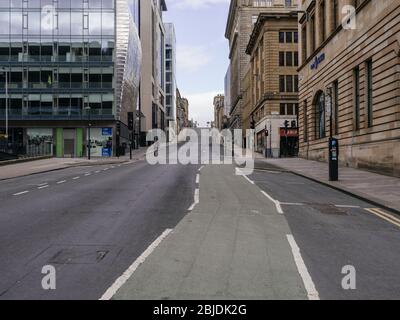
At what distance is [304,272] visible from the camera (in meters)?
6.65

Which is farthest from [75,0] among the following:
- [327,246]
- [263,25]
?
[327,246]

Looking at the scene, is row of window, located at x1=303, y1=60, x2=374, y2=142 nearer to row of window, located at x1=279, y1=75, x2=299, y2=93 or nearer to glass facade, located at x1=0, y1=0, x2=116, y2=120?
row of window, located at x1=279, y1=75, x2=299, y2=93

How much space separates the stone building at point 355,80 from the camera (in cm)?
2422

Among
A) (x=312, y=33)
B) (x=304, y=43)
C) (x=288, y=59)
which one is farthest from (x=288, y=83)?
(x=312, y=33)

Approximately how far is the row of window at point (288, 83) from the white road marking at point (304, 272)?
59.7 meters

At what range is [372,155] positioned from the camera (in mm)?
26875

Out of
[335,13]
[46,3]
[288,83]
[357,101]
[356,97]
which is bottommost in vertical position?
[357,101]

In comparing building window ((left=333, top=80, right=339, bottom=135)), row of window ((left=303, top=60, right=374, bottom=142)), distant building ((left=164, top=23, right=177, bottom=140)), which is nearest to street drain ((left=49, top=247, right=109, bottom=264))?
row of window ((left=303, top=60, right=374, bottom=142))

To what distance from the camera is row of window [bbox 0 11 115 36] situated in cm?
6147

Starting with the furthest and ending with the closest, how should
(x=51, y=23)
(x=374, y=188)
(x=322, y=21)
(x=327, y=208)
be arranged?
(x=51, y=23), (x=322, y=21), (x=374, y=188), (x=327, y=208)

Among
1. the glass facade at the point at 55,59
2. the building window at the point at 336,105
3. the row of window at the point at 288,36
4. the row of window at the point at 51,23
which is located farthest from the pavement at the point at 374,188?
the row of window at the point at 51,23

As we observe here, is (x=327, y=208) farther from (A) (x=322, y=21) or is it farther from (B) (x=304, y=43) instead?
(B) (x=304, y=43)

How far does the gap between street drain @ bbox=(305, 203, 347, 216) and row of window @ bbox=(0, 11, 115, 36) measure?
177ft

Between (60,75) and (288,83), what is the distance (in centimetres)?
3256
